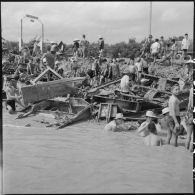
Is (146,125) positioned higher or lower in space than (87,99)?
lower

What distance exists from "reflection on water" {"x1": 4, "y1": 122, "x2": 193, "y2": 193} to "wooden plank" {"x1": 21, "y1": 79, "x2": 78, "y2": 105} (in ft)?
6.90

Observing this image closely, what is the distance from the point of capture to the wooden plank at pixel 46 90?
1323cm

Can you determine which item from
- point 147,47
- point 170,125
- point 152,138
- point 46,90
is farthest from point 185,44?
point 170,125

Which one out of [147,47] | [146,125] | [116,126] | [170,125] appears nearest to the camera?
[170,125]

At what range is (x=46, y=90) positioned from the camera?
1365cm

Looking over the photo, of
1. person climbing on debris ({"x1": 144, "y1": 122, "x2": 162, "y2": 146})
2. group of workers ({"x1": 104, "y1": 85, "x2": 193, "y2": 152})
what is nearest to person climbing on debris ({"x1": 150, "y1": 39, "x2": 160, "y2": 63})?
group of workers ({"x1": 104, "y1": 85, "x2": 193, "y2": 152})

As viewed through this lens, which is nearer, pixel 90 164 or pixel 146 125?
pixel 90 164

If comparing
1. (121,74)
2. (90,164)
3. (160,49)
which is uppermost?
(160,49)

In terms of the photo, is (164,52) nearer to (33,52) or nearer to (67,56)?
(67,56)

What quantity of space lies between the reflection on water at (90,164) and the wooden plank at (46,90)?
2103 mm

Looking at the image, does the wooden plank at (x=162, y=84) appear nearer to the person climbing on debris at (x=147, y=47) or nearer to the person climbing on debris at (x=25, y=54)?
the person climbing on debris at (x=147, y=47)

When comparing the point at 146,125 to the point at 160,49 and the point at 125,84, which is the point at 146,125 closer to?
the point at 125,84

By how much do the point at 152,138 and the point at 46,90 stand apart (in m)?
5.15

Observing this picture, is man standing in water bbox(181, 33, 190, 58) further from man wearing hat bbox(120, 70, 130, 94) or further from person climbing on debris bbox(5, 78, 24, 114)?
person climbing on debris bbox(5, 78, 24, 114)
